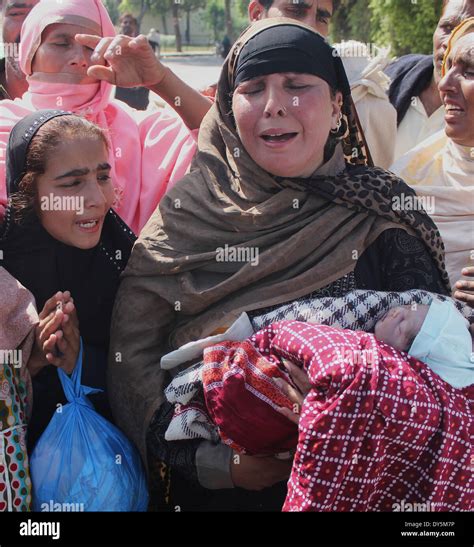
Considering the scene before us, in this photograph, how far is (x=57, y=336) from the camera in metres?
2.49

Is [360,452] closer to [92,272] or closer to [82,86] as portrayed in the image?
[92,272]

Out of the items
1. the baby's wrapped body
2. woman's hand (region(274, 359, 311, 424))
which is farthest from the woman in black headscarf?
woman's hand (region(274, 359, 311, 424))

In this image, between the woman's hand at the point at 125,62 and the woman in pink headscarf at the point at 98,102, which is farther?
the woman in pink headscarf at the point at 98,102

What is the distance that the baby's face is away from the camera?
2.33 metres

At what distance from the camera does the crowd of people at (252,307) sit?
7.06 ft

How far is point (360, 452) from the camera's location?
6.97 feet

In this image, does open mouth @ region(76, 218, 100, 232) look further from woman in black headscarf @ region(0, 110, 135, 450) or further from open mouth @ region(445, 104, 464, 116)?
open mouth @ region(445, 104, 464, 116)

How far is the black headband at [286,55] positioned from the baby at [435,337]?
2.86ft

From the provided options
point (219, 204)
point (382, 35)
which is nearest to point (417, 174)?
point (219, 204)

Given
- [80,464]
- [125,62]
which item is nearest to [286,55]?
A: [125,62]

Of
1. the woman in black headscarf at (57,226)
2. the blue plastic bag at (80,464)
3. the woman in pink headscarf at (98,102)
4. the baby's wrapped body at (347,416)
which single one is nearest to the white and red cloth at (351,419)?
the baby's wrapped body at (347,416)

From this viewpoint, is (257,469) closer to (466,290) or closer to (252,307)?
(252,307)

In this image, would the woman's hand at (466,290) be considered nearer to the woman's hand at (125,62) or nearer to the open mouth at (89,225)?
the open mouth at (89,225)

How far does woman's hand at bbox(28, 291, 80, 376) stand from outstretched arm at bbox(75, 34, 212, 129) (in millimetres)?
942
